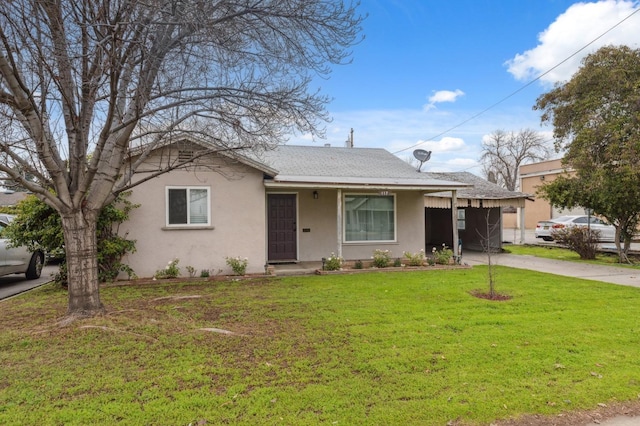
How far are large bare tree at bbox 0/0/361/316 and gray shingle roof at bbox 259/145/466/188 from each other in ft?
12.8

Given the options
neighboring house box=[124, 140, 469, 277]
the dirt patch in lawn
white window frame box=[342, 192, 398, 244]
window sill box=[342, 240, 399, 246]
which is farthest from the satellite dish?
the dirt patch in lawn

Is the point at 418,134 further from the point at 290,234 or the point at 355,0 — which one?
the point at 355,0

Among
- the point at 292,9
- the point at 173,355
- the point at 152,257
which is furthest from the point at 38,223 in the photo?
the point at 292,9

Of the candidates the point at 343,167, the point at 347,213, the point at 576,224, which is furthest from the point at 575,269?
the point at 576,224

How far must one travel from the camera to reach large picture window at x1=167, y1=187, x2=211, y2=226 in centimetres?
941

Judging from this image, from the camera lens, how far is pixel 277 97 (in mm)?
6133

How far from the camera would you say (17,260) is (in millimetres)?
9203

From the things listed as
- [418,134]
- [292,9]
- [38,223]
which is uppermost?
[418,134]

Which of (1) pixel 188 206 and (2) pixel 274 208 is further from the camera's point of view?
(2) pixel 274 208

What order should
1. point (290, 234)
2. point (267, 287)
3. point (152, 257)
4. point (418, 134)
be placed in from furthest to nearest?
point (418, 134), point (290, 234), point (152, 257), point (267, 287)

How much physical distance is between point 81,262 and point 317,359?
3.73 metres

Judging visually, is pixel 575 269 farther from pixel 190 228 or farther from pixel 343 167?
pixel 190 228

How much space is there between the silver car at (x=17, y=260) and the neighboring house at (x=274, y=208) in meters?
2.64

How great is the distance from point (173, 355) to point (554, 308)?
5.82m
